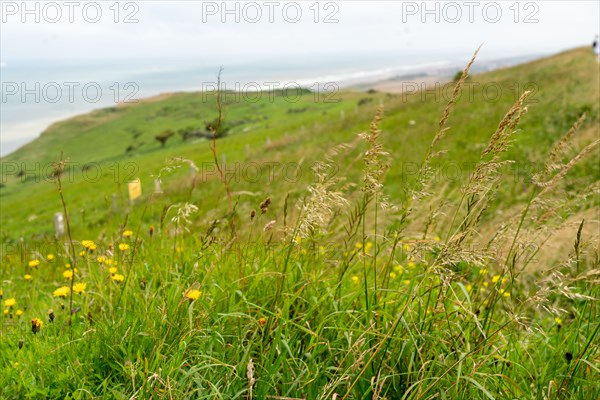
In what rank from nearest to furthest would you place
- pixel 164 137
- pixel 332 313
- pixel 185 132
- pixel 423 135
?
pixel 332 313 → pixel 423 135 → pixel 164 137 → pixel 185 132

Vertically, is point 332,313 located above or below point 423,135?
below

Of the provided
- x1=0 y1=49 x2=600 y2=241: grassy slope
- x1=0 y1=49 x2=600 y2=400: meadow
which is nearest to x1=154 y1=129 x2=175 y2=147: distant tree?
x1=0 y1=49 x2=600 y2=241: grassy slope

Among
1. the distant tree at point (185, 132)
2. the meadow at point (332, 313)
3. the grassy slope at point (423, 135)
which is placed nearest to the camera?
the meadow at point (332, 313)

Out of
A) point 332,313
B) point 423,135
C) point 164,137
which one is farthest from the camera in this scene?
point 164,137

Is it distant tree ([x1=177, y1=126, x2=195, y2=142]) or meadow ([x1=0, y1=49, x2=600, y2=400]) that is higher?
distant tree ([x1=177, y1=126, x2=195, y2=142])

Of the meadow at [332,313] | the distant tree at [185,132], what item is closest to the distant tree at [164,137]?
the distant tree at [185,132]

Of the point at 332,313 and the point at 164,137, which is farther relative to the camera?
the point at 164,137

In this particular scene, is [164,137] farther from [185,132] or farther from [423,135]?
[423,135]

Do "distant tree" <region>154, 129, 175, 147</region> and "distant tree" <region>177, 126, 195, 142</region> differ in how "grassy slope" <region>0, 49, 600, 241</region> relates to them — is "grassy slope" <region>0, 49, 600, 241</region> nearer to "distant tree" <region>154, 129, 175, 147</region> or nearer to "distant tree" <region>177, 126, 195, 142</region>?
"distant tree" <region>154, 129, 175, 147</region>

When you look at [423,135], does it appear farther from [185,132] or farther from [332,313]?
[185,132]

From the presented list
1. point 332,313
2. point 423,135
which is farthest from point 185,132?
point 332,313

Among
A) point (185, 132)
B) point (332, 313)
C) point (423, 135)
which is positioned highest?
point (185, 132)

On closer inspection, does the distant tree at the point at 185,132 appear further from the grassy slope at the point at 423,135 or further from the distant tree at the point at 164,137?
the grassy slope at the point at 423,135

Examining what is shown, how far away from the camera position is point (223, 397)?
7.36 ft
